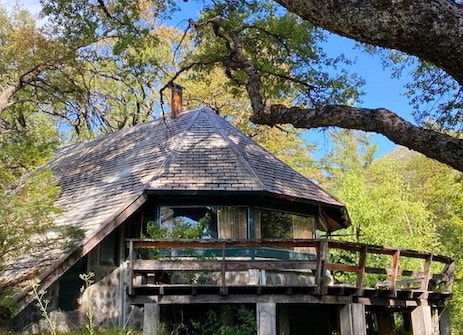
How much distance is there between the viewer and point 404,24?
3.41m

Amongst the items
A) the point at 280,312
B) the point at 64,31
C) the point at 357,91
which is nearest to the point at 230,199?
the point at 280,312

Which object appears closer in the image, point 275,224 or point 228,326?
point 228,326

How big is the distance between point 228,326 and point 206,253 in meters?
1.75

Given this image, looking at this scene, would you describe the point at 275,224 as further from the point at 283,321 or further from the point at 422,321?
the point at 422,321

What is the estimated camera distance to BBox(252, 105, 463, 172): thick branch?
12.9ft

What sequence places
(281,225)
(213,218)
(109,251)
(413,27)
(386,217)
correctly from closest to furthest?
(413,27) < (213,218) < (109,251) < (281,225) < (386,217)

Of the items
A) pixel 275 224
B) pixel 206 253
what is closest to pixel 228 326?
pixel 206 253

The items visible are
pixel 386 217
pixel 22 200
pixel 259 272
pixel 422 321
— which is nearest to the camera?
pixel 22 200

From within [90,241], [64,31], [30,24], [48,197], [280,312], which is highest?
[30,24]

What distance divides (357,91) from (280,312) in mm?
5483

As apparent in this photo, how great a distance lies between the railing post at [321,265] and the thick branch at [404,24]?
21.6ft

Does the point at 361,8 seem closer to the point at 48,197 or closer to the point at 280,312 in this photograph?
the point at 48,197

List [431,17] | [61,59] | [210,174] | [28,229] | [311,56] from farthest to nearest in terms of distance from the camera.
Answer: [61,59]
[210,174]
[311,56]
[28,229]
[431,17]

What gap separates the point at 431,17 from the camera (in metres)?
3.34
